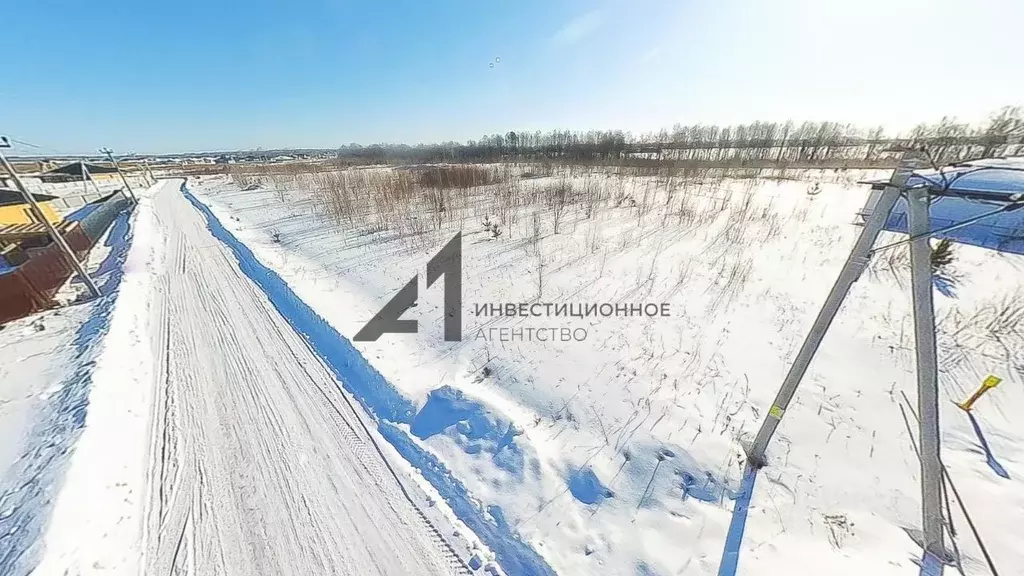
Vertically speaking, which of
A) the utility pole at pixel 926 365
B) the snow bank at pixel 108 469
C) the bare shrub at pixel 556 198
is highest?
the utility pole at pixel 926 365

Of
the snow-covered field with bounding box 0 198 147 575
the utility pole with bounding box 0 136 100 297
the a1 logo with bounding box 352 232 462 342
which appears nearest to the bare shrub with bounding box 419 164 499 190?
the a1 logo with bounding box 352 232 462 342

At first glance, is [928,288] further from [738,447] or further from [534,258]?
[534,258]

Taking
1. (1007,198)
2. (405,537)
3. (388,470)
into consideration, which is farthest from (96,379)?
(1007,198)

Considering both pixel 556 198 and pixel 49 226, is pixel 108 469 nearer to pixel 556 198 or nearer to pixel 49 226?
pixel 49 226

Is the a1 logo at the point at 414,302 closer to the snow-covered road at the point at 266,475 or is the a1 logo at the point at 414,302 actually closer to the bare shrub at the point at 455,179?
the snow-covered road at the point at 266,475

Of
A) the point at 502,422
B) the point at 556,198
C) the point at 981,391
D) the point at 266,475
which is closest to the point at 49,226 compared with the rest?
the point at 266,475

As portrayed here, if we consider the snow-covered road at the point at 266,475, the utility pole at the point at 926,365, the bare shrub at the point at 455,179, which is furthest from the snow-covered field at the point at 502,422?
the bare shrub at the point at 455,179
